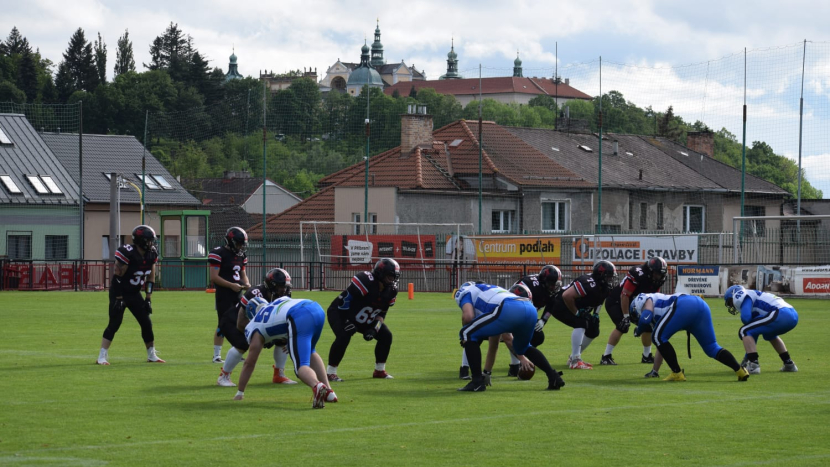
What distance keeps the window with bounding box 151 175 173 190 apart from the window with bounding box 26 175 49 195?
762 centimetres

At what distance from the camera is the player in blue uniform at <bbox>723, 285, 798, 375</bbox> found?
15.1 metres

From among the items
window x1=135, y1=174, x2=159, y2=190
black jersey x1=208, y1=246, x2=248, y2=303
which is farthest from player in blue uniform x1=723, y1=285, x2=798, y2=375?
window x1=135, y1=174, x2=159, y2=190

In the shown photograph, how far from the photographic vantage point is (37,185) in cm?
5606

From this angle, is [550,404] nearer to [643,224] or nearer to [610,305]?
[610,305]

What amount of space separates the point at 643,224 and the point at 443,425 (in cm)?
4980

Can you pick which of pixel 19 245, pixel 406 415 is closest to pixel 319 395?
pixel 406 415

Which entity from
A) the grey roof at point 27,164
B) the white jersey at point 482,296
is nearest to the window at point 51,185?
the grey roof at point 27,164

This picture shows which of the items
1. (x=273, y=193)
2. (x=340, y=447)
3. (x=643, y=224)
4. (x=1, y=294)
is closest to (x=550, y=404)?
(x=340, y=447)

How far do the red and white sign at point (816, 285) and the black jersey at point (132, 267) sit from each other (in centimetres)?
2552

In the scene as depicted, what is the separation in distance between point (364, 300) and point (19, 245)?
4495 cm

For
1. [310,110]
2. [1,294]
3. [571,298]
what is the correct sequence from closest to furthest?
1. [571,298]
2. [1,294]
3. [310,110]

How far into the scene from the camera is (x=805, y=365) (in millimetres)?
16281

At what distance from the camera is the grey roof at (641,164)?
194ft

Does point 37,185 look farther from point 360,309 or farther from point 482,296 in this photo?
point 482,296
